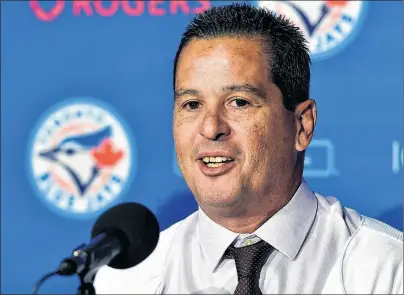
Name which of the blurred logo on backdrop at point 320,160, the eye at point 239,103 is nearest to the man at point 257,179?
the eye at point 239,103

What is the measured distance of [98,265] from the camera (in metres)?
1.13

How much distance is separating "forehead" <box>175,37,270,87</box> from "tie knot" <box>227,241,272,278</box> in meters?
0.36

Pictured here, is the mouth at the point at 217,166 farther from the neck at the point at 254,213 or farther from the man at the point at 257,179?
the neck at the point at 254,213

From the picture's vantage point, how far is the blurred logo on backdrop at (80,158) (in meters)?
2.09

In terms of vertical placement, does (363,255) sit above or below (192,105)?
below

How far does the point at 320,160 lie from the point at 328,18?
15.1 inches

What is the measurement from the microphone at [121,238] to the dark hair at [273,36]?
497mm

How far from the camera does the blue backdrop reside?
6.62ft

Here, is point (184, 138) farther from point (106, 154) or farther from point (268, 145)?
point (106, 154)

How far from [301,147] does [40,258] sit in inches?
34.2

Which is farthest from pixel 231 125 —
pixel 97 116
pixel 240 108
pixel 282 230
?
pixel 97 116

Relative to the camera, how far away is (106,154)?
209 centimetres

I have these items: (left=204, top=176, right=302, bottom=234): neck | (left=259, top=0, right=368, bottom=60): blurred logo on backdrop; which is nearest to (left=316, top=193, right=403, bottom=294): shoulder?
(left=204, top=176, right=302, bottom=234): neck

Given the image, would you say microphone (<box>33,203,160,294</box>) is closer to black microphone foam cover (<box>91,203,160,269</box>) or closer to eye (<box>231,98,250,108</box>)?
black microphone foam cover (<box>91,203,160,269</box>)
